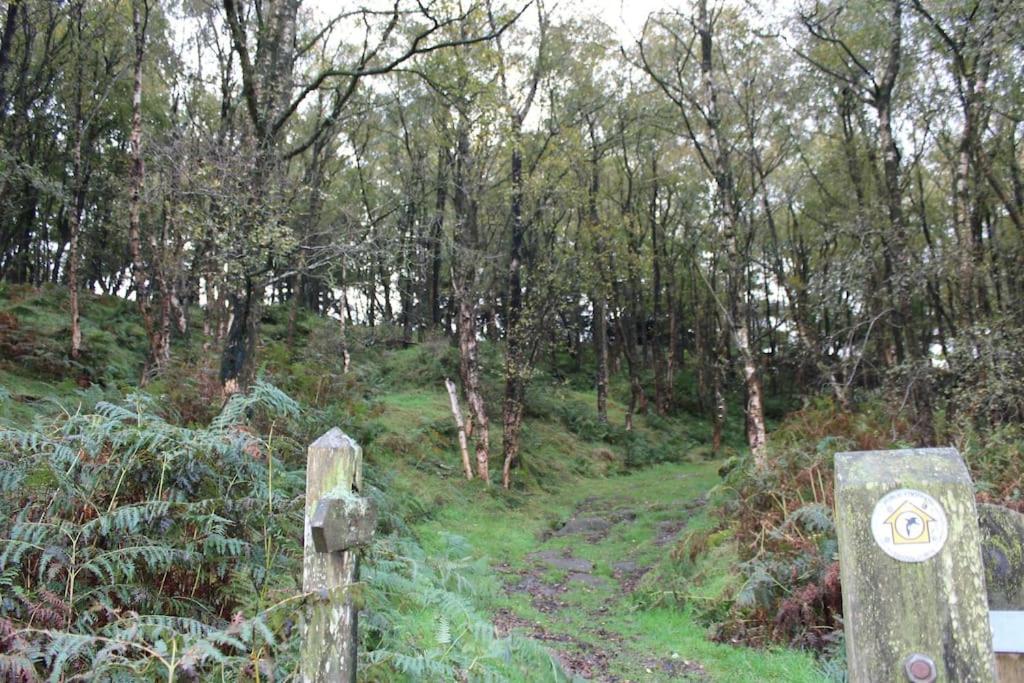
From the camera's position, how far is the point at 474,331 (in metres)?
16.2

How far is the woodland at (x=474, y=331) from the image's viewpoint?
3588mm

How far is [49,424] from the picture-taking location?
4.24m

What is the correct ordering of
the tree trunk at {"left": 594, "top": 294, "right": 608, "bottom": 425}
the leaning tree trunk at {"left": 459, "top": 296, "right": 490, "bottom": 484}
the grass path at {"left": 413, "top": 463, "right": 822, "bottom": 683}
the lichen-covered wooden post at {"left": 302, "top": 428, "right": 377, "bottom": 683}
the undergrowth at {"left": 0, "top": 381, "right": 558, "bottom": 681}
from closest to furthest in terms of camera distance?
the lichen-covered wooden post at {"left": 302, "top": 428, "right": 377, "bottom": 683} < the undergrowth at {"left": 0, "top": 381, "right": 558, "bottom": 681} < the grass path at {"left": 413, "top": 463, "right": 822, "bottom": 683} < the leaning tree trunk at {"left": 459, "top": 296, "right": 490, "bottom": 484} < the tree trunk at {"left": 594, "top": 294, "right": 608, "bottom": 425}

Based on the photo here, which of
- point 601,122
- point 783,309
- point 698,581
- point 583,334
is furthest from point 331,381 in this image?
point 783,309

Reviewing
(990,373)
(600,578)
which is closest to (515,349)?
(600,578)

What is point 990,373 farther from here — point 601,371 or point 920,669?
point 601,371

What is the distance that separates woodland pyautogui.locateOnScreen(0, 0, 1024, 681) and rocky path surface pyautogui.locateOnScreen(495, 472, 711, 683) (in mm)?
93

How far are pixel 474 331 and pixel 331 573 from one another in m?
13.9

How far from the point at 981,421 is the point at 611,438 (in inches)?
590

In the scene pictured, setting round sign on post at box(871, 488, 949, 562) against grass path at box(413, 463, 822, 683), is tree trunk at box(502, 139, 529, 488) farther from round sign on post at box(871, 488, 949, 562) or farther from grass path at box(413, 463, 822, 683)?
round sign on post at box(871, 488, 949, 562)

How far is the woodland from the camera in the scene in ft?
11.8

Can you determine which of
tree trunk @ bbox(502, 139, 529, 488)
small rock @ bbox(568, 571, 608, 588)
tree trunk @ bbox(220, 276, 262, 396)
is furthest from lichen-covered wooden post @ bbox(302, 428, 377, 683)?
tree trunk @ bbox(502, 139, 529, 488)

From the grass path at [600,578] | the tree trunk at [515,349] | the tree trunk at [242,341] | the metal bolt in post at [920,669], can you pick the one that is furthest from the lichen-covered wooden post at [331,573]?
the tree trunk at [515,349]

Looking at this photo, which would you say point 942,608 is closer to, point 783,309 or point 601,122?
point 601,122
